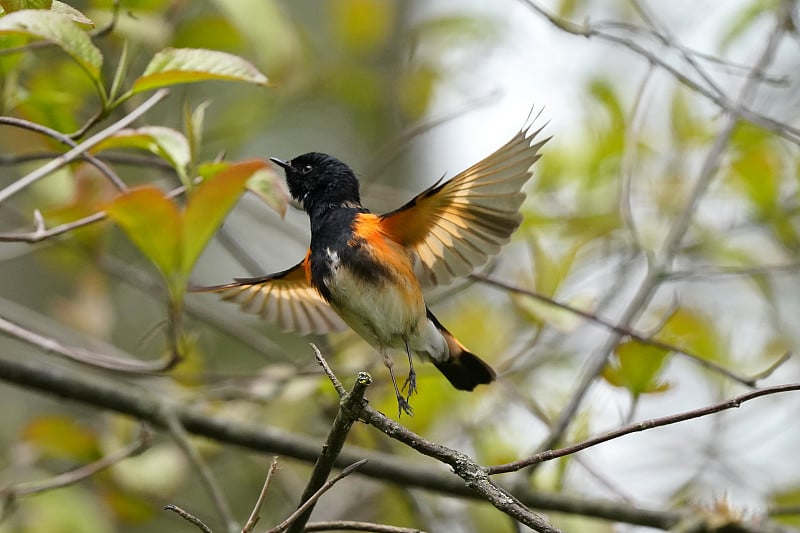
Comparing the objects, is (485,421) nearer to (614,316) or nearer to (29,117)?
(614,316)

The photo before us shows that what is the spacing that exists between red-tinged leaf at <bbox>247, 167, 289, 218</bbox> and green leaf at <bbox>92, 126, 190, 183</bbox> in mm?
143

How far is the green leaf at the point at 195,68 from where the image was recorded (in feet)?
5.51

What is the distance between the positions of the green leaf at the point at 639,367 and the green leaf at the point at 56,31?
1427 millimetres

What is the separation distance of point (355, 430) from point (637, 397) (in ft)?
4.47

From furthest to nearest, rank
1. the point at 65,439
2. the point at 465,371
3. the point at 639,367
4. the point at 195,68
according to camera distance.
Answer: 1. the point at 65,439
2. the point at 465,371
3. the point at 639,367
4. the point at 195,68

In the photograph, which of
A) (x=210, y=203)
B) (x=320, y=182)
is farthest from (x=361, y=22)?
(x=210, y=203)

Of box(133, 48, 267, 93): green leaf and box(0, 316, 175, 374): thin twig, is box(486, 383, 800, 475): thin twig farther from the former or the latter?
box(0, 316, 175, 374): thin twig

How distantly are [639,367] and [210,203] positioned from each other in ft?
4.28

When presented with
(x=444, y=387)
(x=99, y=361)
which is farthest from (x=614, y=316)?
(x=99, y=361)

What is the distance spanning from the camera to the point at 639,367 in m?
2.34

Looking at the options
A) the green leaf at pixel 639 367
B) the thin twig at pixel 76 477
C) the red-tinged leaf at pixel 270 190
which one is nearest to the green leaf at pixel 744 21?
the green leaf at pixel 639 367

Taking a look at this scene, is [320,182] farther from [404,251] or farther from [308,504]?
[308,504]

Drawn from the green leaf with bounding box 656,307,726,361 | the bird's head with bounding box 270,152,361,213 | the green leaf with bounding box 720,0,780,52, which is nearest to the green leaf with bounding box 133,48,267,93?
the bird's head with bounding box 270,152,361,213

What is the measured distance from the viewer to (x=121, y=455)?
2.62 m
